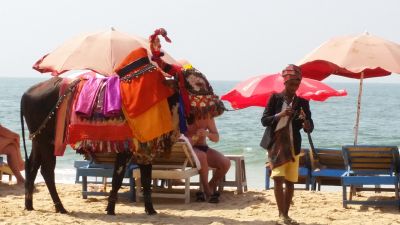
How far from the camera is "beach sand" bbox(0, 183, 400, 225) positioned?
25.8 ft

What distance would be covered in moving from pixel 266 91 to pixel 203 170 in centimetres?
157

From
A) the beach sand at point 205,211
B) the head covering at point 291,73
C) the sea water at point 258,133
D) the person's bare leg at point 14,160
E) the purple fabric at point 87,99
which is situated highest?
the head covering at point 291,73

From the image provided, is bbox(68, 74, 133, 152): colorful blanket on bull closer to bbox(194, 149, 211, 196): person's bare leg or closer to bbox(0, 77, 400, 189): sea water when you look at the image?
bbox(194, 149, 211, 196): person's bare leg

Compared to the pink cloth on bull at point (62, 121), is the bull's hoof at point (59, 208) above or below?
below

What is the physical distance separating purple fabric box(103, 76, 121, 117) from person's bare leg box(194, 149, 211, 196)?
5.97 feet

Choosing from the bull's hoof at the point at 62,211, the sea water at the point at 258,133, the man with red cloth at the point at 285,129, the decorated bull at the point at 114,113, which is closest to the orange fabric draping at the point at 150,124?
the decorated bull at the point at 114,113

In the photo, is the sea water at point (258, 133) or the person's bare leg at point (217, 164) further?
the sea water at point (258, 133)

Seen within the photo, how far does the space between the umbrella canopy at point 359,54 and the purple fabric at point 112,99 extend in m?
2.96

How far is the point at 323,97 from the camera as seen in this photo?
10.2 m

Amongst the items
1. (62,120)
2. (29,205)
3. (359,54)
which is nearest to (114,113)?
(62,120)

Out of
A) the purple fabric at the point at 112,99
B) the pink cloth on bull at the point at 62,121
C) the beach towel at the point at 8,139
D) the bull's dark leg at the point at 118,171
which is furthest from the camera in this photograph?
the beach towel at the point at 8,139

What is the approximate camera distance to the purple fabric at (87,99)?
7797 mm

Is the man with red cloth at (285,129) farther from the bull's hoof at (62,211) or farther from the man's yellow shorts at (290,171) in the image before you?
the bull's hoof at (62,211)

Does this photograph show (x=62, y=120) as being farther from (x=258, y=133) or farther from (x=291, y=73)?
(x=258, y=133)
